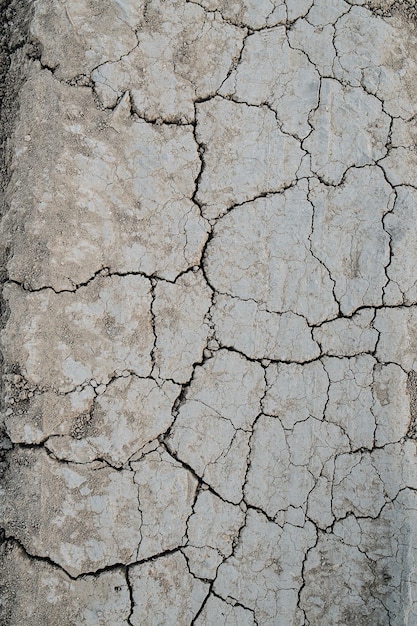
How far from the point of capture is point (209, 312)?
100 inches

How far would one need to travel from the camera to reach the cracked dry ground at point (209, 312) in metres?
2.42

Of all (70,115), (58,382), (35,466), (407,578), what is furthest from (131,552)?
(70,115)

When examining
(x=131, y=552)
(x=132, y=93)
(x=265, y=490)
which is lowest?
(x=131, y=552)

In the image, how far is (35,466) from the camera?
239 centimetres

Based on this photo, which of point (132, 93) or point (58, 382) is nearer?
point (58, 382)

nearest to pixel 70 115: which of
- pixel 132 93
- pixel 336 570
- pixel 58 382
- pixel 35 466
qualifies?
pixel 132 93

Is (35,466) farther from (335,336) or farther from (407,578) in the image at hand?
(407,578)

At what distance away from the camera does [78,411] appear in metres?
2.45

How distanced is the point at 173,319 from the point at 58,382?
534 millimetres

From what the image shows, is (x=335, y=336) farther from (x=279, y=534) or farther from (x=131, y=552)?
(x=131, y=552)

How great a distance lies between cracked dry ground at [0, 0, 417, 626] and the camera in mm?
2420

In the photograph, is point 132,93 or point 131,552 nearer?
point 131,552

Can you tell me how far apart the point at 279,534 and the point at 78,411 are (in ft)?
3.15

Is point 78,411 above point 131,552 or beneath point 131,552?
above
